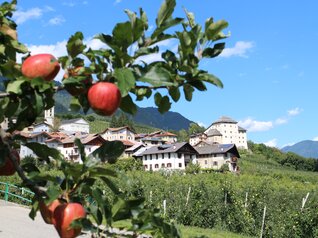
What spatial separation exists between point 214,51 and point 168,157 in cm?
6473

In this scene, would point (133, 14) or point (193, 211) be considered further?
point (193, 211)

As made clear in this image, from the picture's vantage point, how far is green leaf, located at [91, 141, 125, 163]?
4.22 feet

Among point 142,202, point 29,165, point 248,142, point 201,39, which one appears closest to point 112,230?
point 142,202

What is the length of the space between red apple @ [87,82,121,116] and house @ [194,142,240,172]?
232 feet

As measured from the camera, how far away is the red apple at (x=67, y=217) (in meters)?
1.11

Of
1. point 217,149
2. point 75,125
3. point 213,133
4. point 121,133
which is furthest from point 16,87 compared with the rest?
point 213,133

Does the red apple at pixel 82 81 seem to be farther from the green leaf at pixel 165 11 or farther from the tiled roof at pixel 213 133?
the tiled roof at pixel 213 133

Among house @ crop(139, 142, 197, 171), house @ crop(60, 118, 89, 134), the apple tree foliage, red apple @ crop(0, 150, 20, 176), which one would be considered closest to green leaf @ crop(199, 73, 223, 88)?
the apple tree foliage

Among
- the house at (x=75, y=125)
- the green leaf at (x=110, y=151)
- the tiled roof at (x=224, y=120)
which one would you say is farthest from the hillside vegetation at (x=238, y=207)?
the tiled roof at (x=224, y=120)

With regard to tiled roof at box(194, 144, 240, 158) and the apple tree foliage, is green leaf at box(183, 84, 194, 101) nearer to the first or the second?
the apple tree foliage

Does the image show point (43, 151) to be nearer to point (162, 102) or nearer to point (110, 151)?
point (110, 151)

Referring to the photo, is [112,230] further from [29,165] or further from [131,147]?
[131,147]

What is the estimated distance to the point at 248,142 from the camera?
417 ft

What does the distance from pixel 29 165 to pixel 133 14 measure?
627 mm
